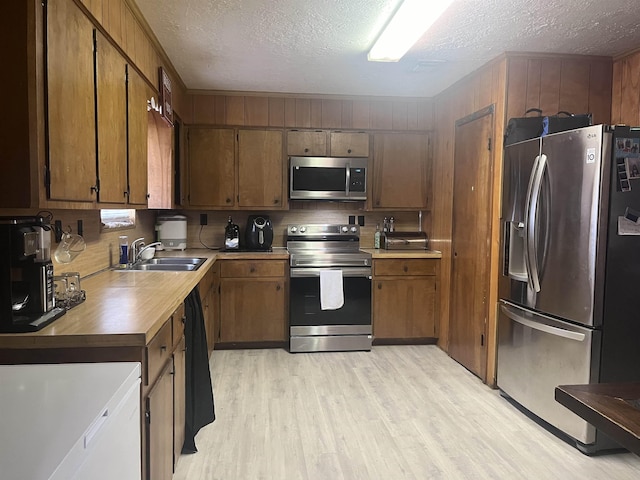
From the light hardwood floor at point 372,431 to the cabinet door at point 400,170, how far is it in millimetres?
1651

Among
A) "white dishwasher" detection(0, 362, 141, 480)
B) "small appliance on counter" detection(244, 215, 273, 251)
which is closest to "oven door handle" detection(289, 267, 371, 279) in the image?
"small appliance on counter" detection(244, 215, 273, 251)

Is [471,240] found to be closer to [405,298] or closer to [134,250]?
[405,298]

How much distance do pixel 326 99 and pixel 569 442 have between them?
132 inches

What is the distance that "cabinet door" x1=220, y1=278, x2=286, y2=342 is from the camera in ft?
13.2

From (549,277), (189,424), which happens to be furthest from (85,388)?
(549,277)

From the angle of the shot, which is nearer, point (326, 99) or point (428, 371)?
point (428, 371)

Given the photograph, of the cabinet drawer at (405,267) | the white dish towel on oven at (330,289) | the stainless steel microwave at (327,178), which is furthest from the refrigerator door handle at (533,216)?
the stainless steel microwave at (327,178)

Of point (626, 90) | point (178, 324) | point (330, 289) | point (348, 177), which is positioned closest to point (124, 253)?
point (178, 324)

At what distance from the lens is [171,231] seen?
13.6 feet

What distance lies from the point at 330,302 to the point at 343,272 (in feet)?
0.96

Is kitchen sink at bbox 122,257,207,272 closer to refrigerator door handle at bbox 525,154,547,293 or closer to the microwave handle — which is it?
the microwave handle

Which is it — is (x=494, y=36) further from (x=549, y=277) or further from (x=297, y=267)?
(x=297, y=267)

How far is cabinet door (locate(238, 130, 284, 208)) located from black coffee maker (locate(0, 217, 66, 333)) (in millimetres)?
2678

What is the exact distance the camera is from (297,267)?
3.98 meters
